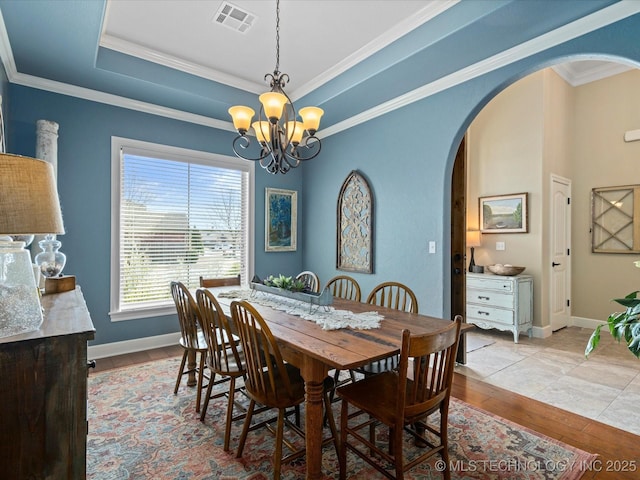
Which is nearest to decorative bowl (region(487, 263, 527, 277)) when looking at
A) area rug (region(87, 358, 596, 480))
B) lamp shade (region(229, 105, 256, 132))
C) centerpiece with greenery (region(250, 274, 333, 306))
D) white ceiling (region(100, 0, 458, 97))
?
area rug (region(87, 358, 596, 480))

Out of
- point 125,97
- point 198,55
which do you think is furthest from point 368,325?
point 125,97

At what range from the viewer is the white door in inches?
180

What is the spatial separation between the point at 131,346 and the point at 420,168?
3.64 meters

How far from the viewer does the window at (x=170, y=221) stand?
3643 millimetres

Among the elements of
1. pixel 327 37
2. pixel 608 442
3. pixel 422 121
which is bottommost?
pixel 608 442

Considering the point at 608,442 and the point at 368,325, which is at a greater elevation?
the point at 368,325

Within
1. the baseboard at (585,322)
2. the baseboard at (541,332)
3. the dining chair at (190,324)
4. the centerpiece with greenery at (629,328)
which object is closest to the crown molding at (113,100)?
the dining chair at (190,324)

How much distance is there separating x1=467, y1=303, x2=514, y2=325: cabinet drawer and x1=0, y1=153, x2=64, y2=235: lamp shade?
14.9 ft

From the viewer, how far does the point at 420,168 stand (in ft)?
11.2

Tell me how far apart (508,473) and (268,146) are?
8.33 ft

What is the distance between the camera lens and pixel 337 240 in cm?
445

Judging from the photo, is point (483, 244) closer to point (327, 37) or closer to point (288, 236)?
point (288, 236)

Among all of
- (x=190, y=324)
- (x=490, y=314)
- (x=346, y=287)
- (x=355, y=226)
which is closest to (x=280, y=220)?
(x=355, y=226)

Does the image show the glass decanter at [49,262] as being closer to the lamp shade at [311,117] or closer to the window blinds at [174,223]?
the window blinds at [174,223]
